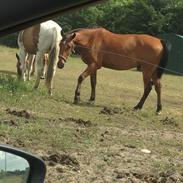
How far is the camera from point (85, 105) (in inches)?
388

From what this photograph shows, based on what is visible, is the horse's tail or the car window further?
the horse's tail

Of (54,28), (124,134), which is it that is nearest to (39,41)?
(54,28)

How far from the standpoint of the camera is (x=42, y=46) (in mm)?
11430

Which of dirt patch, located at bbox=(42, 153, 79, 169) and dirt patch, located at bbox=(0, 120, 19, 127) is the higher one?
dirt patch, located at bbox=(42, 153, 79, 169)

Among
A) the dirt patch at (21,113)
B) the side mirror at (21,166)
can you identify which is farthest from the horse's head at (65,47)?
the side mirror at (21,166)

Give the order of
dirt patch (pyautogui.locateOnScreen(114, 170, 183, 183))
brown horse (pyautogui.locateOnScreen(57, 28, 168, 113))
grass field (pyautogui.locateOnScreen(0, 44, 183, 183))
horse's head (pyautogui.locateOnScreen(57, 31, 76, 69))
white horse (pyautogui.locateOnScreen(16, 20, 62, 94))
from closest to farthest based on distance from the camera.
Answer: dirt patch (pyautogui.locateOnScreen(114, 170, 183, 183)) → grass field (pyautogui.locateOnScreen(0, 44, 183, 183)) → horse's head (pyautogui.locateOnScreen(57, 31, 76, 69)) → white horse (pyautogui.locateOnScreen(16, 20, 62, 94)) → brown horse (pyautogui.locateOnScreen(57, 28, 168, 113))

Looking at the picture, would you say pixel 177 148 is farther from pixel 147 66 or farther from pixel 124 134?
pixel 147 66

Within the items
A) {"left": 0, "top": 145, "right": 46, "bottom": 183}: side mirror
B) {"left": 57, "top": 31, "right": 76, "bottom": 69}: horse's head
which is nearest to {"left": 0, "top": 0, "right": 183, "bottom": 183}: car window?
{"left": 57, "top": 31, "right": 76, "bottom": 69}: horse's head

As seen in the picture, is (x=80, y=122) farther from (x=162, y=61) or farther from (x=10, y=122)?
(x=162, y=61)

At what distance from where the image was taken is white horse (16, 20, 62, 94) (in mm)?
10648

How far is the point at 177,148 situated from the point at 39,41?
546 cm

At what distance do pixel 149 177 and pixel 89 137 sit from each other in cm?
153

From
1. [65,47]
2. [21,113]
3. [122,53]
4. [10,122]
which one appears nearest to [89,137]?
[10,122]

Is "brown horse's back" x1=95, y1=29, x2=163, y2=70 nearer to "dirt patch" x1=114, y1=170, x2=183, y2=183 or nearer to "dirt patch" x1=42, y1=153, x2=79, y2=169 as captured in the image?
"dirt patch" x1=42, y1=153, x2=79, y2=169
